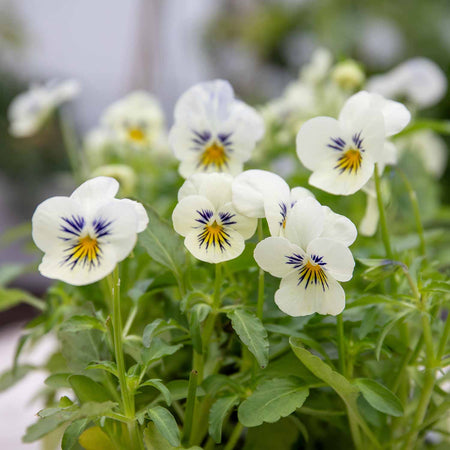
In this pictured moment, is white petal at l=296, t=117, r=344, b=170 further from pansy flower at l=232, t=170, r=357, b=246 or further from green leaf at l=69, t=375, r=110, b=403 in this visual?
green leaf at l=69, t=375, r=110, b=403

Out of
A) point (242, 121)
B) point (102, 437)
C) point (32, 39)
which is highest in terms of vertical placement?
point (32, 39)

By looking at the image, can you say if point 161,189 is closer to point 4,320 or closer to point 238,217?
point 238,217

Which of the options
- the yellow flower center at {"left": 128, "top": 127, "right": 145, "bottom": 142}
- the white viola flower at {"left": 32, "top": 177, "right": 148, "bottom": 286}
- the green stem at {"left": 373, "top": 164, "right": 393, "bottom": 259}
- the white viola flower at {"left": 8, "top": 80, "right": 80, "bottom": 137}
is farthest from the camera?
the yellow flower center at {"left": 128, "top": 127, "right": 145, "bottom": 142}

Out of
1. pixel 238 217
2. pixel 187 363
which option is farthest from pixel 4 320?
pixel 238 217

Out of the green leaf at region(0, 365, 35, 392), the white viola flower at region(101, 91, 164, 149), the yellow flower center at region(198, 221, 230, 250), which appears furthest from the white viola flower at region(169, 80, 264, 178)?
the white viola flower at region(101, 91, 164, 149)

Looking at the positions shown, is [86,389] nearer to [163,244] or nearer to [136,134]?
[163,244]

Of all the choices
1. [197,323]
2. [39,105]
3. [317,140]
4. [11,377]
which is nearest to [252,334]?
[197,323]

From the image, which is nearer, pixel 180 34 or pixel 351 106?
pixel 351 106
